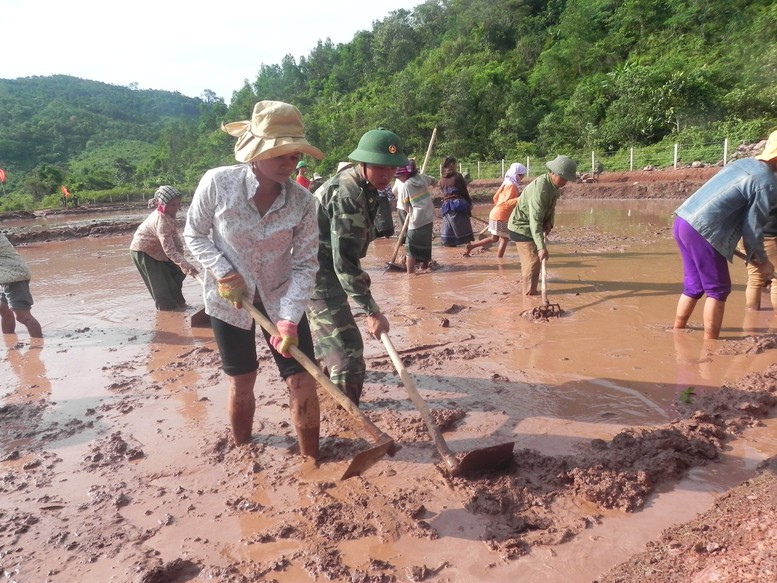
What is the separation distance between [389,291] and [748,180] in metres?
4.08

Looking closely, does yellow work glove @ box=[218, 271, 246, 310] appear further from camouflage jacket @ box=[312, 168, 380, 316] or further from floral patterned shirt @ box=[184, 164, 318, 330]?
camouflage jacket @ box=[312, 168, 380, 316]

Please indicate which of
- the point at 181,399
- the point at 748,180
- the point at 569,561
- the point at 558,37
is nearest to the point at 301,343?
the point at 569,561

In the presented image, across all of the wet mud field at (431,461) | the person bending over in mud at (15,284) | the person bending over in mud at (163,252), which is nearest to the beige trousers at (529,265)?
the wet mud field at (431,461)

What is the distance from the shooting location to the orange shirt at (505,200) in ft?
25.3

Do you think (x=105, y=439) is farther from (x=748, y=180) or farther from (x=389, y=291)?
(x=748, y=180)

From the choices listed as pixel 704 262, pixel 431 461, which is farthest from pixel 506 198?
pixel 431 461

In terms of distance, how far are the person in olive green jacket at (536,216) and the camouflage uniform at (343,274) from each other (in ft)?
9.25

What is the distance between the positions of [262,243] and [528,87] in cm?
3773

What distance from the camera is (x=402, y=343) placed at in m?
4.80

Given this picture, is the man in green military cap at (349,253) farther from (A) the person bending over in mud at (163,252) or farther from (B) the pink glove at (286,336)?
(A) the person bending over in mud at (163,252)

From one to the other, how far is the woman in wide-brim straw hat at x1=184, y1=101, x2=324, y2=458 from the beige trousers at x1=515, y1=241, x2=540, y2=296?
12.7ft

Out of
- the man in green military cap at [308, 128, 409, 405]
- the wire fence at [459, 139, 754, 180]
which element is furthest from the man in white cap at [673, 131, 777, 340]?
the wire fence at [459, 139, 754, 180]

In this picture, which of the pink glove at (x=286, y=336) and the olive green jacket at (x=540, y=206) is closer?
the pink glove at (x=286, y=336)

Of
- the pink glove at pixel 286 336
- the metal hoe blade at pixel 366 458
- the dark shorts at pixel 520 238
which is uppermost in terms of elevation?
the pink glove at pixel 286 336
